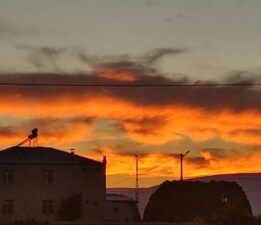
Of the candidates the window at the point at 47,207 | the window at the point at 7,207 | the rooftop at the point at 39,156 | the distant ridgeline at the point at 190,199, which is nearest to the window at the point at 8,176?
the rooftop at the point at 39,156

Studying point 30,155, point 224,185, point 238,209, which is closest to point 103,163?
point 30,155

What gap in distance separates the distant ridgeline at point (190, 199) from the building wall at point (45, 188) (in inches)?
257

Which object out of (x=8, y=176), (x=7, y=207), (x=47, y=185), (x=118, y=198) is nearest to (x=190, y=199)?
(x=118, y=198)

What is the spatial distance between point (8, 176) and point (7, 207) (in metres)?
3.58

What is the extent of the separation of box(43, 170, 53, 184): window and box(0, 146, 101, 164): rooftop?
117 cm

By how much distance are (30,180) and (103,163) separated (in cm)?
882

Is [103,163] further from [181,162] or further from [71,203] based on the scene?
[181,162]

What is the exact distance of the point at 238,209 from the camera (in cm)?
6141

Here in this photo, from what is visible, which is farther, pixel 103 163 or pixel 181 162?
pixel 181 162

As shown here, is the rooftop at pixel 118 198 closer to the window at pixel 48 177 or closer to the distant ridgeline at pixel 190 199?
the distant ridgeline at pixel 190 199

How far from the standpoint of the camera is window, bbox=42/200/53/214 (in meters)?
79.1

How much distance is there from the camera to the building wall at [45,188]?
79500mm

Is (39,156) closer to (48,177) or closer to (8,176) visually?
(48,177)

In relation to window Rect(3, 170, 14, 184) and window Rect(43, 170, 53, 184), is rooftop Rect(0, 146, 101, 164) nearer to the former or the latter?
window Rect(43, 170, 53, 184)
